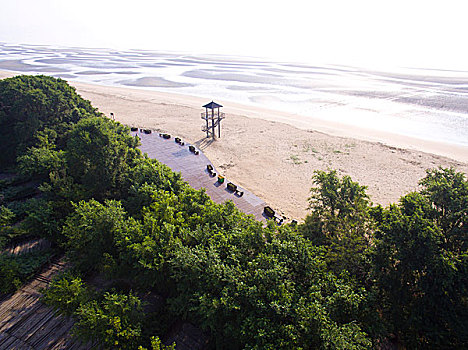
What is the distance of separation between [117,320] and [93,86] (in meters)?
81.3

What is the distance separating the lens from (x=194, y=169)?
93.1ft

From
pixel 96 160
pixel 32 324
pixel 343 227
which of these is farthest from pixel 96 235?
pixel 343 227

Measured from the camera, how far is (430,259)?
1024cm

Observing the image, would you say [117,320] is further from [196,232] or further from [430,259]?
[430,259]

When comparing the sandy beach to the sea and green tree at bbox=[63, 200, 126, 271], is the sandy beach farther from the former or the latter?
green tree at bbox=[63, 200, 126, 271]

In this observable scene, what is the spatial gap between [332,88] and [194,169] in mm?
60554

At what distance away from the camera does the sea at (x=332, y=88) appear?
163 feet

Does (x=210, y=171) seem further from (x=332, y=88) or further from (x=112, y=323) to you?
(x=332, y=88)

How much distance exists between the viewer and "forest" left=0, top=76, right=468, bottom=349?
969cm

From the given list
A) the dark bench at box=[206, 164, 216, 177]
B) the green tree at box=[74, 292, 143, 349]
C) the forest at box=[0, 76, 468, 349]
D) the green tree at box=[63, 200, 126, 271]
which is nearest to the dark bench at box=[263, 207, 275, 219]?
the forest at box=[0, 76, 468, 349]

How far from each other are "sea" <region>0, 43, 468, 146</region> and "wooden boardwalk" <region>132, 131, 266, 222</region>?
3102 centimetres

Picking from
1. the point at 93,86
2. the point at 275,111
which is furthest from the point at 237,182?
the point at 93,86

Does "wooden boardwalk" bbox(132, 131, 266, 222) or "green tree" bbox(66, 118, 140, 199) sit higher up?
"green tree" bbox(66, 118, 140, 199)

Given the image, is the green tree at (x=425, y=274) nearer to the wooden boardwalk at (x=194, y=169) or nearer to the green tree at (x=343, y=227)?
the green tree at (x=343, y=227)
